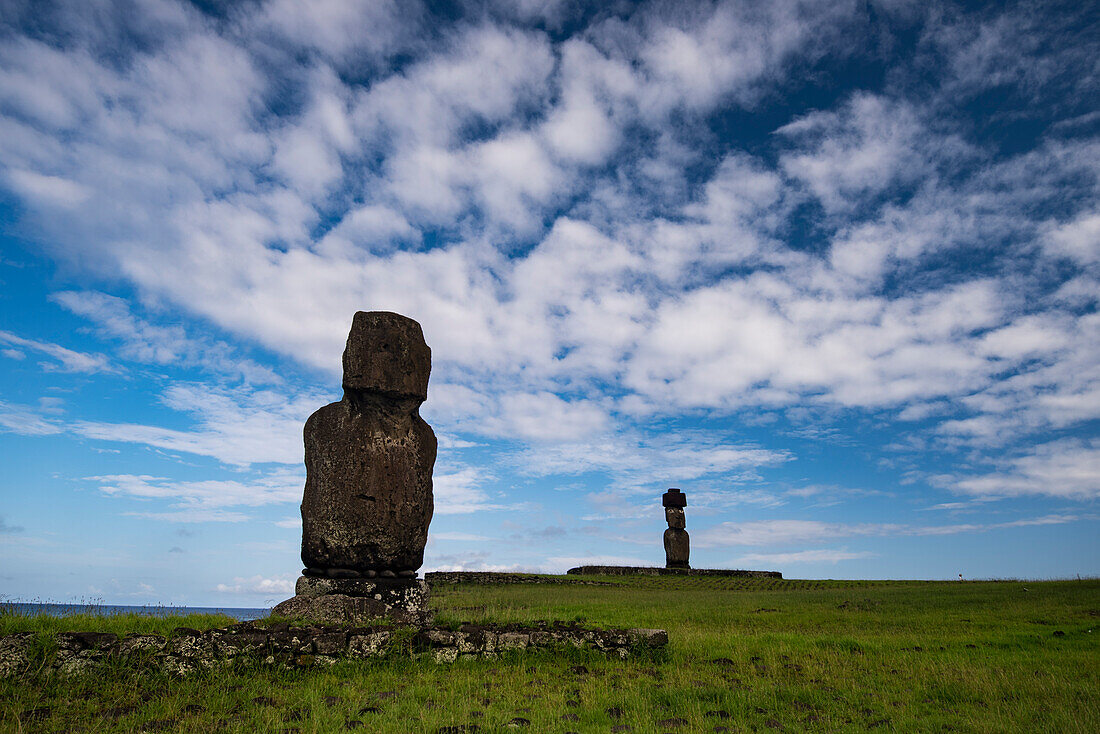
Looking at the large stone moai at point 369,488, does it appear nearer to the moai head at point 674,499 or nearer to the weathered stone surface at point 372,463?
the weathered stone surface at point 372,463

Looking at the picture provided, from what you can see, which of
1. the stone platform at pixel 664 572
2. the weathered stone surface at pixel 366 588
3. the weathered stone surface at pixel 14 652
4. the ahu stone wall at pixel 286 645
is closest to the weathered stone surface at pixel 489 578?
the stone platform at pixel 664 572

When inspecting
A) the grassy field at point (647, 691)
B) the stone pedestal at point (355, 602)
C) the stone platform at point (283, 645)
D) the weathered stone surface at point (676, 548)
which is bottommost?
the grassy field at point (647, 691)

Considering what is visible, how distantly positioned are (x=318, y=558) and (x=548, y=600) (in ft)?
36.7

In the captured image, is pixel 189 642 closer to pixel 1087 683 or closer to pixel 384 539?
pixel 384 539

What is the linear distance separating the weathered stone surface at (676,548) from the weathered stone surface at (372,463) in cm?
2978

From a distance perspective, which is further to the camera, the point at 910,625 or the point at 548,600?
the point at 548,600

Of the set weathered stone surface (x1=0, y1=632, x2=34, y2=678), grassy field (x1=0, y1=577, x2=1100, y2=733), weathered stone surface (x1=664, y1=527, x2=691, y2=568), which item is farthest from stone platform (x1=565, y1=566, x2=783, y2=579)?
weathered stone surface (x1=0, y1=632, x2=34, y2=678)

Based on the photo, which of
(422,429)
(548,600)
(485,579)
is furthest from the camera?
(485,579)

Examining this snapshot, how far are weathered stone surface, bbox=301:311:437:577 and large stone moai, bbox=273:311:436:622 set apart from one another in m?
0.02

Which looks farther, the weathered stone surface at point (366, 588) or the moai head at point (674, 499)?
the moai head at point (674, 499)

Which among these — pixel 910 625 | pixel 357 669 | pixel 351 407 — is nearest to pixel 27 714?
pixel 357 669

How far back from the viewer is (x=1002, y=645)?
11.7 meters

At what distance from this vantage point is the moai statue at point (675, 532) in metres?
39.8

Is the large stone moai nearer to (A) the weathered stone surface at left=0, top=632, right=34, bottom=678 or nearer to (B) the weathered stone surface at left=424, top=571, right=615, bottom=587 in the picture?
(A) the weathered stone surface at left=0, top=632, right=34, bottom=678
